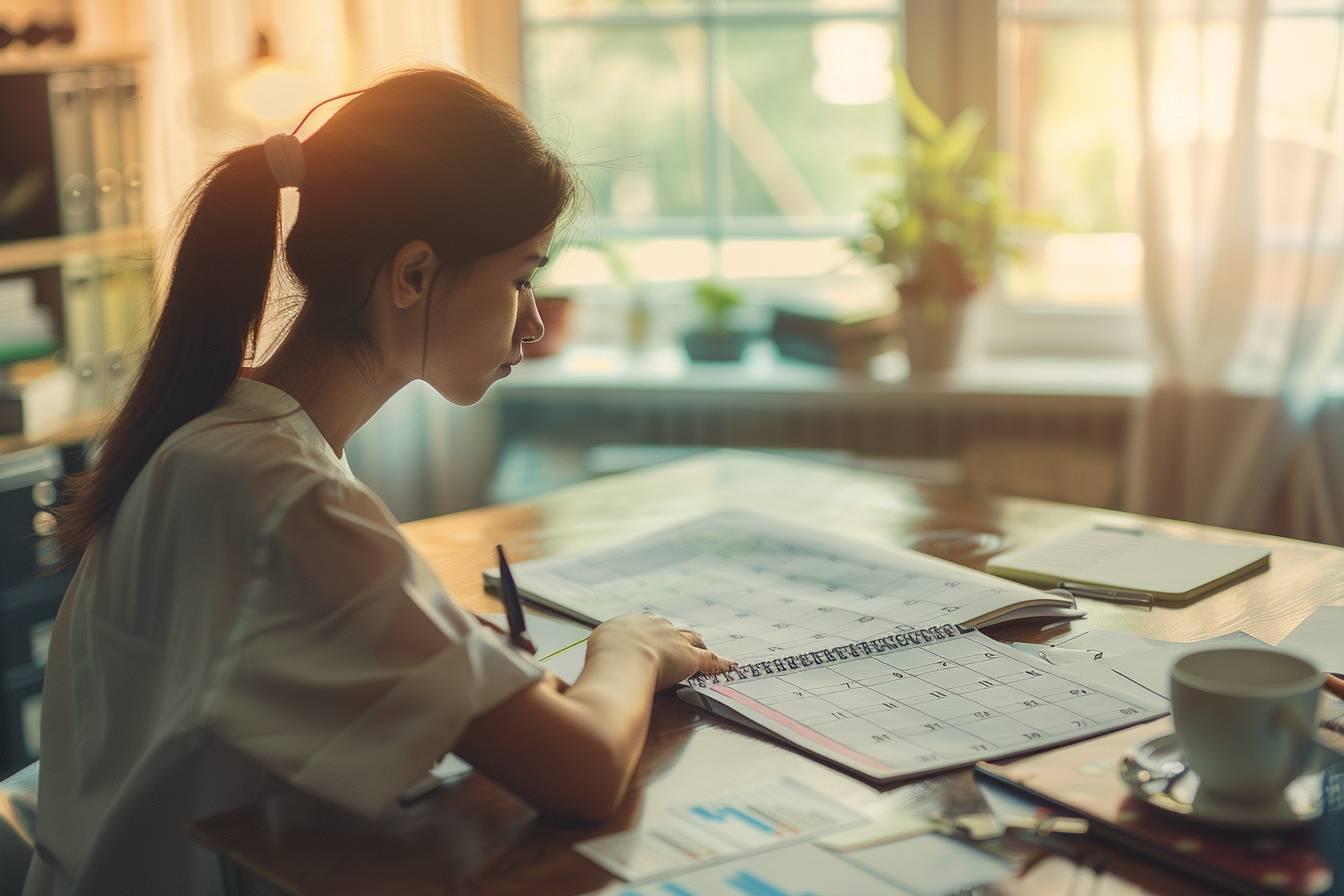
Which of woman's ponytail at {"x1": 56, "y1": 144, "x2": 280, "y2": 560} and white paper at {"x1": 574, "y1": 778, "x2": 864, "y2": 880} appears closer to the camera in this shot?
white paper at {"x1": 574, "y1": 778, "x2": 864, "y2": 880}

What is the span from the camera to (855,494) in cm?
167

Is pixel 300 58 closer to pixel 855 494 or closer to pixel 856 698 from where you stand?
pixel 855 494

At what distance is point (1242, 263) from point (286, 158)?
5.79 feet

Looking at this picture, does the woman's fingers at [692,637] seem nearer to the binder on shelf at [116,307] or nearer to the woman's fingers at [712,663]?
the woman's fingers at [712,663]

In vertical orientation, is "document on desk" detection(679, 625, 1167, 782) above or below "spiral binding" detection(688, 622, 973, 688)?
below

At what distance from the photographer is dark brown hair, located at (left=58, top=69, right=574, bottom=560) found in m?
1.03

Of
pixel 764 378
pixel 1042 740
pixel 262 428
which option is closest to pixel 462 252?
pixel 262 428

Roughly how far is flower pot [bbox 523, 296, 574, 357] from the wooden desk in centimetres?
116

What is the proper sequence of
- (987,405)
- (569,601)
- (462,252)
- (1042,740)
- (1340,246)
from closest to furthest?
(1042,740) → (462,252) → (569,601) → (1340,246) → (987,405)

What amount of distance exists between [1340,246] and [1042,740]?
5.43 ft

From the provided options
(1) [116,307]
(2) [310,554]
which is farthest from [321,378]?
(1) [116,307]

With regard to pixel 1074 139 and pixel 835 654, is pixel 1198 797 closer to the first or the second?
pixel 835 654

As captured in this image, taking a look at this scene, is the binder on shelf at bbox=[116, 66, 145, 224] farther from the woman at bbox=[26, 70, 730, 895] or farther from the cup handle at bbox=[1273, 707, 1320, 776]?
the cup handle at bbox=[1273, 707, 1320, 776]

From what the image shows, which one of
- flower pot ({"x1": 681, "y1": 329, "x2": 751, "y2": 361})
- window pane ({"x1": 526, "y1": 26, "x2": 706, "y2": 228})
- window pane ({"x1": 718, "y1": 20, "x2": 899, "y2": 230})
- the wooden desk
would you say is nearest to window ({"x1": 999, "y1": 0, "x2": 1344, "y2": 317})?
window pane ({"x1": 718, "y1": 20, "x2": 899, "y2": 230})
